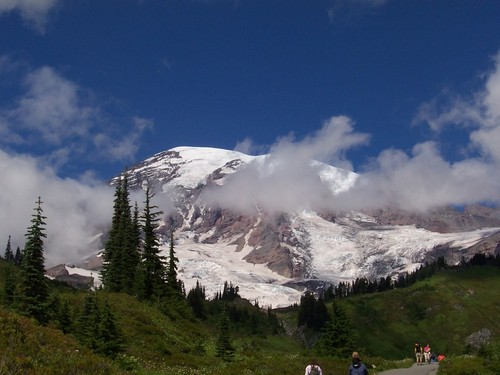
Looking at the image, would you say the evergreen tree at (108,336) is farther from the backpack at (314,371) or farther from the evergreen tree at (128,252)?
the evergreen tree at (128,252)

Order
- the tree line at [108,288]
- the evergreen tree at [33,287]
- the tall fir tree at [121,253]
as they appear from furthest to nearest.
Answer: the tall fir tree at [121,253], the evergreen tree at [33,287], the tree line at [108,288]

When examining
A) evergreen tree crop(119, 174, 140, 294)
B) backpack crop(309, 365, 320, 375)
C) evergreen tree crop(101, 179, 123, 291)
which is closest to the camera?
→ backpack crop(309, 365, 320, 375)

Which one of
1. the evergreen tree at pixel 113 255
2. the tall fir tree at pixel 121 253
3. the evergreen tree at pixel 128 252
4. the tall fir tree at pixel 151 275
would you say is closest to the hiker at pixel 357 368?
the tall fir tree at pixel 151 275

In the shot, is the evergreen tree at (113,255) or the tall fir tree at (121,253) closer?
the evergreen tree at (113,255)

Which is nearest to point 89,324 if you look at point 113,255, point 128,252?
point 113,255

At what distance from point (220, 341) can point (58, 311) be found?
1389 cm

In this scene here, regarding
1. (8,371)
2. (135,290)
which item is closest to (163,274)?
(135,290)

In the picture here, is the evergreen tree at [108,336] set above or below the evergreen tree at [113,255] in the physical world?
below

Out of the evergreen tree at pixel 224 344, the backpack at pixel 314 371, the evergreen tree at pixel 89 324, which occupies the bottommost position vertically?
the backpack at pixel 314 371

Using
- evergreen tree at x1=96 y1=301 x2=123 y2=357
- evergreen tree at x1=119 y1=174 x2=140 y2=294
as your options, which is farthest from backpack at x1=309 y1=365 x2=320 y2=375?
evergreen tree at x1=119 y1=174 x2=140 y2=294

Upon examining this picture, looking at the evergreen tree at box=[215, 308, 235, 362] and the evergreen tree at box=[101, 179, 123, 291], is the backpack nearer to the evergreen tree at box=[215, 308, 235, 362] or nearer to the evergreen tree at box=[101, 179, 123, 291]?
the evergreen tree at box=[215, 308, 235, 362]

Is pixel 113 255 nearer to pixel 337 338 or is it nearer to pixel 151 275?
pixel 151 275

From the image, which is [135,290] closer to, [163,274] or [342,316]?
[163,274]

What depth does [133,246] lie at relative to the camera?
7000 centimetres
